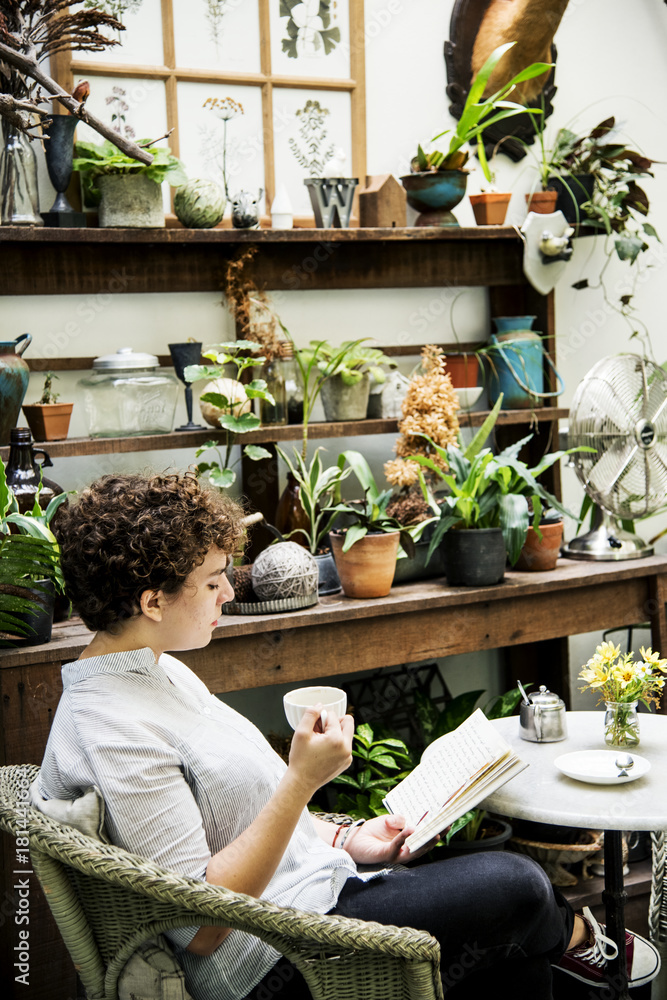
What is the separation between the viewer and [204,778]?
1421mm

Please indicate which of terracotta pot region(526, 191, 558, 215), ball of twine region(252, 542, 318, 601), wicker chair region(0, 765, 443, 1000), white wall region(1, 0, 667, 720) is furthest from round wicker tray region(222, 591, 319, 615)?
terracotta pot region(526, 191, 558, 215)

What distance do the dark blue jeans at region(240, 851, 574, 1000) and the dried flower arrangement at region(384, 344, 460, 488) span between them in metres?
1.29

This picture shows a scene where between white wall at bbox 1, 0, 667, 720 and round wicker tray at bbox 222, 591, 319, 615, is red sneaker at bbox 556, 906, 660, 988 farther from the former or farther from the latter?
white wall at bbox 1, 0, 667, 720

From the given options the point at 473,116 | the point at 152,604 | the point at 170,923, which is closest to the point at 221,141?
the point at 473,116

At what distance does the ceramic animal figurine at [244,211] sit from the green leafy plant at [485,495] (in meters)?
0.72

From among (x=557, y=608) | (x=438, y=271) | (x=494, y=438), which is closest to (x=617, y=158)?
(x=438, y=271)

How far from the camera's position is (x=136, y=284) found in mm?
2658

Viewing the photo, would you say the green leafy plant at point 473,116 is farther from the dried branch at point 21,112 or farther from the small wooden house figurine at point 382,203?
the dried branch at point 21,112

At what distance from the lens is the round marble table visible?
169 cm

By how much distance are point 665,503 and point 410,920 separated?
1.79m

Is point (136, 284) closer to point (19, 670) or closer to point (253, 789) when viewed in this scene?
point (19, 670)

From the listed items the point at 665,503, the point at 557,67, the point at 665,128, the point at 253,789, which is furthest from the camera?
the point at 665,128

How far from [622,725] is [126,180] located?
1.70 metres

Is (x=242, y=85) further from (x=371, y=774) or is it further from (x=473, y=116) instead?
(x=371, y=774)
